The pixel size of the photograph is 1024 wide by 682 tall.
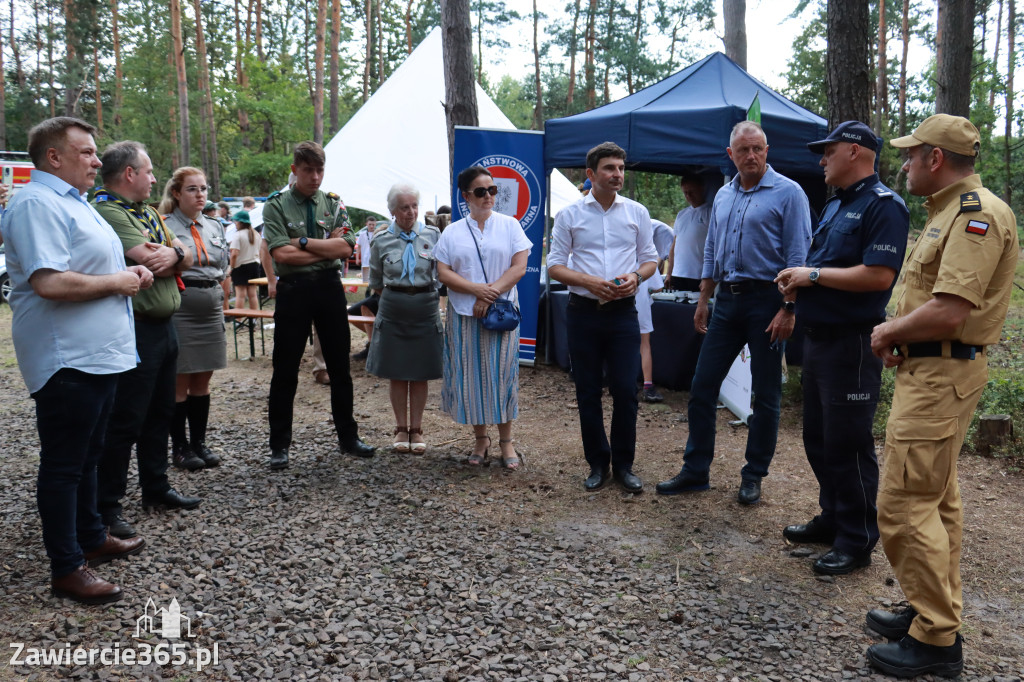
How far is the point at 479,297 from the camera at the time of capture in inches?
174

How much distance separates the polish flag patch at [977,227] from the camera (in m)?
2.36

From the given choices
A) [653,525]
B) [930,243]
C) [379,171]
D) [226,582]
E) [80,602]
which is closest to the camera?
[930,243]

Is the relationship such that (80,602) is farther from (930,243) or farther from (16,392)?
(16,392)

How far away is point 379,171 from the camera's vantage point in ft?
40.9

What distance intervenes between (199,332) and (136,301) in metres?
0.98

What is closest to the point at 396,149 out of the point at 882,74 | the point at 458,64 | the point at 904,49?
the point at 458,64

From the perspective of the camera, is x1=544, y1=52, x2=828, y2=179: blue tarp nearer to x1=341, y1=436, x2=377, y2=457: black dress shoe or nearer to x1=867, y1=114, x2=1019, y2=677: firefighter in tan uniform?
x1=341, y1=436, x2=377, y2=457: black dress shoe

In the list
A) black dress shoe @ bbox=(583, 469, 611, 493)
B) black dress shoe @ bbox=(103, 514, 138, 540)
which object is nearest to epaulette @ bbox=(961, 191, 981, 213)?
black dress shoe @ bbox=(583, 469, 611, 493)

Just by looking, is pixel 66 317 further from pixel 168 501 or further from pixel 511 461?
pixel 511 461

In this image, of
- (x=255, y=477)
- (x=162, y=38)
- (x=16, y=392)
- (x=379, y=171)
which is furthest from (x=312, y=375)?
(x=162, y=38)

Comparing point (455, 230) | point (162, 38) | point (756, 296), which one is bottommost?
point (756, 296)

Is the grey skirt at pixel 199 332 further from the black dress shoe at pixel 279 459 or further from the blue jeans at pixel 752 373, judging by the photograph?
the blue jeans at pixel 752 373

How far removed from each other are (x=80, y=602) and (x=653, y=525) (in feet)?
8.35

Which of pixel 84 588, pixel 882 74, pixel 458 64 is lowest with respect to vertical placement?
pixel 84 588
